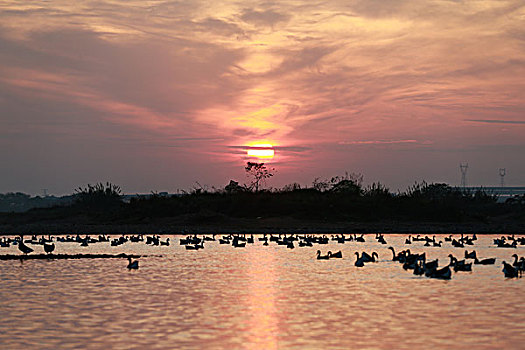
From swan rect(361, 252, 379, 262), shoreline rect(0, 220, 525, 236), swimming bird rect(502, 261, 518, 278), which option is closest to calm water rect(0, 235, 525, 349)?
swimming bird rect(502, 261, 518, 278)

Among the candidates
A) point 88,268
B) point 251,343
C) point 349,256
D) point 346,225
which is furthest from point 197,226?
point 251,343

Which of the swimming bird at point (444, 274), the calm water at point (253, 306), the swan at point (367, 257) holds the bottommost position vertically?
the calm water at point (253, 306)

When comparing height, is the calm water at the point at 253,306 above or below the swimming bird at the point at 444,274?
below

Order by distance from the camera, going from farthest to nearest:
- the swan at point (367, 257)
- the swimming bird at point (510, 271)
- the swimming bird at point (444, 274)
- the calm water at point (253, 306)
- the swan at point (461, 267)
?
the swan at point (367, 257) → the swan at point (461, 267) → the swimming bird at point (510, 271) → the swimming bird at point (444, 274) → the calm water at point (253, 306)

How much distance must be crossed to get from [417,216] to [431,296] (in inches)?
2148

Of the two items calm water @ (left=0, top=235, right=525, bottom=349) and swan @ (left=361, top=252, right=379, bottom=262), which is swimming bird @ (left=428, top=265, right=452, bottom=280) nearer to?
calm water @ (left=0, top=235, right=525, bottom=349)

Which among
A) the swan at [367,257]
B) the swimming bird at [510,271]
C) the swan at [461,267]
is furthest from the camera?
the swan at [367,257]

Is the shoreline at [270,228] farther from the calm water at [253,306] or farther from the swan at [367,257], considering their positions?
the calm water at [253,306]

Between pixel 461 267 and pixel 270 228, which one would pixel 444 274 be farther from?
pixel 270 228

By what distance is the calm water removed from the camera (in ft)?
56.0

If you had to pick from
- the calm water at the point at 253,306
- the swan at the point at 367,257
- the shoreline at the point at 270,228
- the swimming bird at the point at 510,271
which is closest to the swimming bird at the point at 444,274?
the calm water at the point at 253,306

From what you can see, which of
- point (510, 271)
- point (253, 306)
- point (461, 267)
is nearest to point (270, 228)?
point (461, 267)

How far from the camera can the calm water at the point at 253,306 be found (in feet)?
56.0

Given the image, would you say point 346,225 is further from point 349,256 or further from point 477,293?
point 477,293
